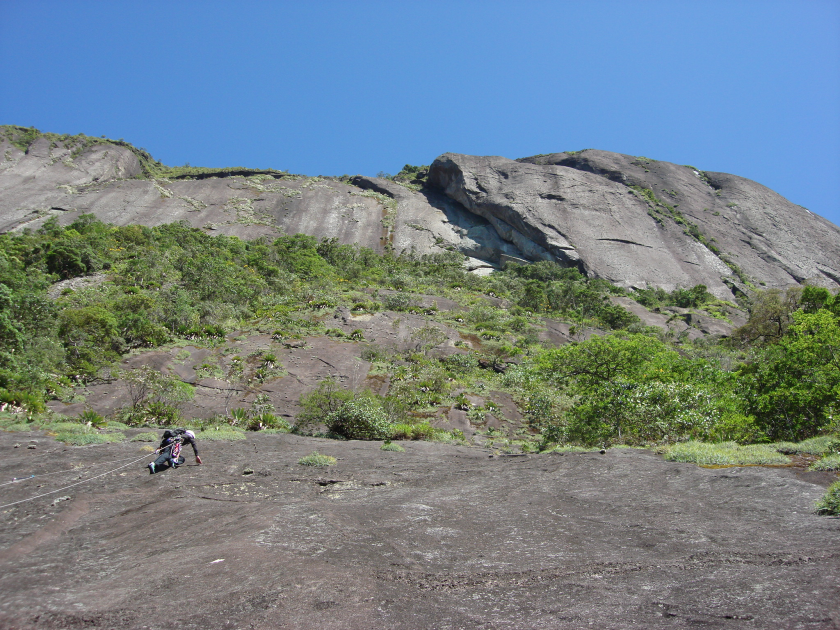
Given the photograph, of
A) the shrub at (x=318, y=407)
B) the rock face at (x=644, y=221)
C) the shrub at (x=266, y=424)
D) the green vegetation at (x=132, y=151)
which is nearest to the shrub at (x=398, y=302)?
the shrub at (x=318, y=407)

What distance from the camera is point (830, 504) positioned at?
20.2 ft

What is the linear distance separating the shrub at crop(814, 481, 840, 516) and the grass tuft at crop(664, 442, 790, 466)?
2892 mm

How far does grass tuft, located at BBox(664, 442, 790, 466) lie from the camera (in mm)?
9219

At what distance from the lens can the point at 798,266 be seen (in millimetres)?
64312

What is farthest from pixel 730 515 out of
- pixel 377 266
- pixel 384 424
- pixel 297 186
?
pixel 297 186

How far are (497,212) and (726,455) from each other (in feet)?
193

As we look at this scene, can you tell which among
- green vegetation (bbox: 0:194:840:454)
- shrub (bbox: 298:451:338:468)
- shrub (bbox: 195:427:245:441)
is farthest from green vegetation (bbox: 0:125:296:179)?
shrub (bbox: 298:451:338:468)

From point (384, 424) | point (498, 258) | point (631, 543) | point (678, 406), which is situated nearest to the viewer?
point (631, 543)

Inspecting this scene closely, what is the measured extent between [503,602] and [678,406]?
11.7m

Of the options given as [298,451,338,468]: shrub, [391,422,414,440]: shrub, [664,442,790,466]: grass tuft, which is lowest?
[391,422,414,440]: shrub

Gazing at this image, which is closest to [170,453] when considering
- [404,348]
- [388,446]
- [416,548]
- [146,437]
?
[146,437]

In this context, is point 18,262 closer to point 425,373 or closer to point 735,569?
point 425,373

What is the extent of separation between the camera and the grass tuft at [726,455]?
9.22 m

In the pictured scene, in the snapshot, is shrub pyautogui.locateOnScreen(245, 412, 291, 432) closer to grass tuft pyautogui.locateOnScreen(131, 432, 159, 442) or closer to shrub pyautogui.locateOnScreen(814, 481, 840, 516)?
grass tuft pyautogui.locateOnScreen(131, 432, 159, 442)
